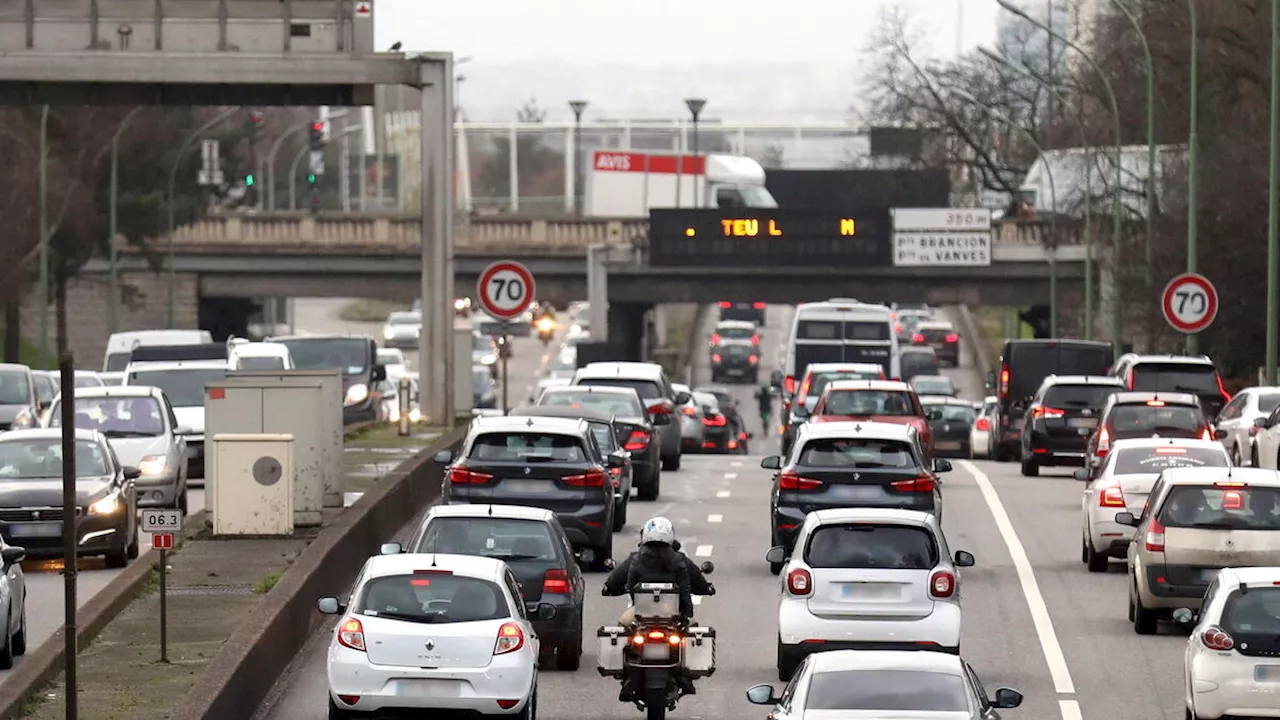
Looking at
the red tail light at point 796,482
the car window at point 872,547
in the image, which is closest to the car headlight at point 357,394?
the red tail light at point 796,482

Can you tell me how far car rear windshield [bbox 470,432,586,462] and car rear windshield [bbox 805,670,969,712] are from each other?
13265 mm

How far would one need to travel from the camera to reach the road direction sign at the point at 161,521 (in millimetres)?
17844

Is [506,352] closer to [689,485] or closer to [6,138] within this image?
[689,485]

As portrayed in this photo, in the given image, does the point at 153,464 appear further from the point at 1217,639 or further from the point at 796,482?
the point at 1217,639

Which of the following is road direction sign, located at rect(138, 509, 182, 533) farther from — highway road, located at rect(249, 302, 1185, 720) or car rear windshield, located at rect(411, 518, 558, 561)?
car rear windshield, located at rect(411, 518, 558, 561)

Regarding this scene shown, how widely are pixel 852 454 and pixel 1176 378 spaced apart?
16.5 meters

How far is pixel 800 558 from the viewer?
62.0 feet

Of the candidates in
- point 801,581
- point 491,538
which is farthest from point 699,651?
point 491,538

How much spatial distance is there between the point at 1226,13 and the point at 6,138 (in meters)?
31.7

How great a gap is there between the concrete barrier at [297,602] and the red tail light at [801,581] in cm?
375

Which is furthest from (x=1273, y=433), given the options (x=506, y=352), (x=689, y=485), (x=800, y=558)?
(x=800, y=558)

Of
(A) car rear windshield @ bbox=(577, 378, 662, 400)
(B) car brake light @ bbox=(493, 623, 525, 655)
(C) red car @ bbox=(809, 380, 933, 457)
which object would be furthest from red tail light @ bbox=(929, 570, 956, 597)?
(A) car rear windshield @ bbox=(577, 378, 662, 400)

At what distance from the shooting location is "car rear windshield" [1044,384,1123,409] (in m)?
38.7

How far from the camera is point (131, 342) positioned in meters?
50.6
